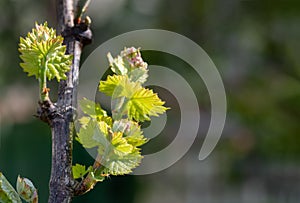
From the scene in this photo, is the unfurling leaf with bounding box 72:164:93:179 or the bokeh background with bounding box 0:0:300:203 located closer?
the unfurling leaf with bounding box 72:164:93:179

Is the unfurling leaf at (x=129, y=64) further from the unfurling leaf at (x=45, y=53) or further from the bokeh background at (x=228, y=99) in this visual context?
the bokeh background at (x=228, y=99)

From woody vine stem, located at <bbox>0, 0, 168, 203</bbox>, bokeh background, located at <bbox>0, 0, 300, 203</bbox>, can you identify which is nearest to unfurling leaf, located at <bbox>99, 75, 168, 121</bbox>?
woody vine stem, located at <bbox>0, 0, 168, 203</bbox>

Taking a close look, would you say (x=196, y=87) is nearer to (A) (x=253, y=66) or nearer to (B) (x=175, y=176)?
(A) (x=253, y=66)

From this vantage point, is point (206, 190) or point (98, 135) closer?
point (98, 135)

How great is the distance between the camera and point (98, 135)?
35 centimetres

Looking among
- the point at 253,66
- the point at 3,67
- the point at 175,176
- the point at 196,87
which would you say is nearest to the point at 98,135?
the point at 196,87

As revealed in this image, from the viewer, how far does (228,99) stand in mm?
2908

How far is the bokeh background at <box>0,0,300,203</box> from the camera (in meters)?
2.84

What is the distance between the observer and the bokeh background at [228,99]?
2836mm

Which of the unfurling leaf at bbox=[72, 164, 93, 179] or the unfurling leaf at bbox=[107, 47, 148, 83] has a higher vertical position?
the unfurling leaf at bbox=[107, 47, 148, 83]

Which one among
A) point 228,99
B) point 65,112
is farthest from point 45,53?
point 228,99

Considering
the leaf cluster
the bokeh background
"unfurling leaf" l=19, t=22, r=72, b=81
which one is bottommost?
the leaf cluster

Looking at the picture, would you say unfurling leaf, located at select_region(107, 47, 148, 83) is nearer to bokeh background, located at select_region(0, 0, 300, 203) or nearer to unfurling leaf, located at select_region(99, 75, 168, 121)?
unfurling leaf, located at select_region(99, 75, 168, 121)

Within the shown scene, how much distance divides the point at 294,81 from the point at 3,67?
1617 millimetres
